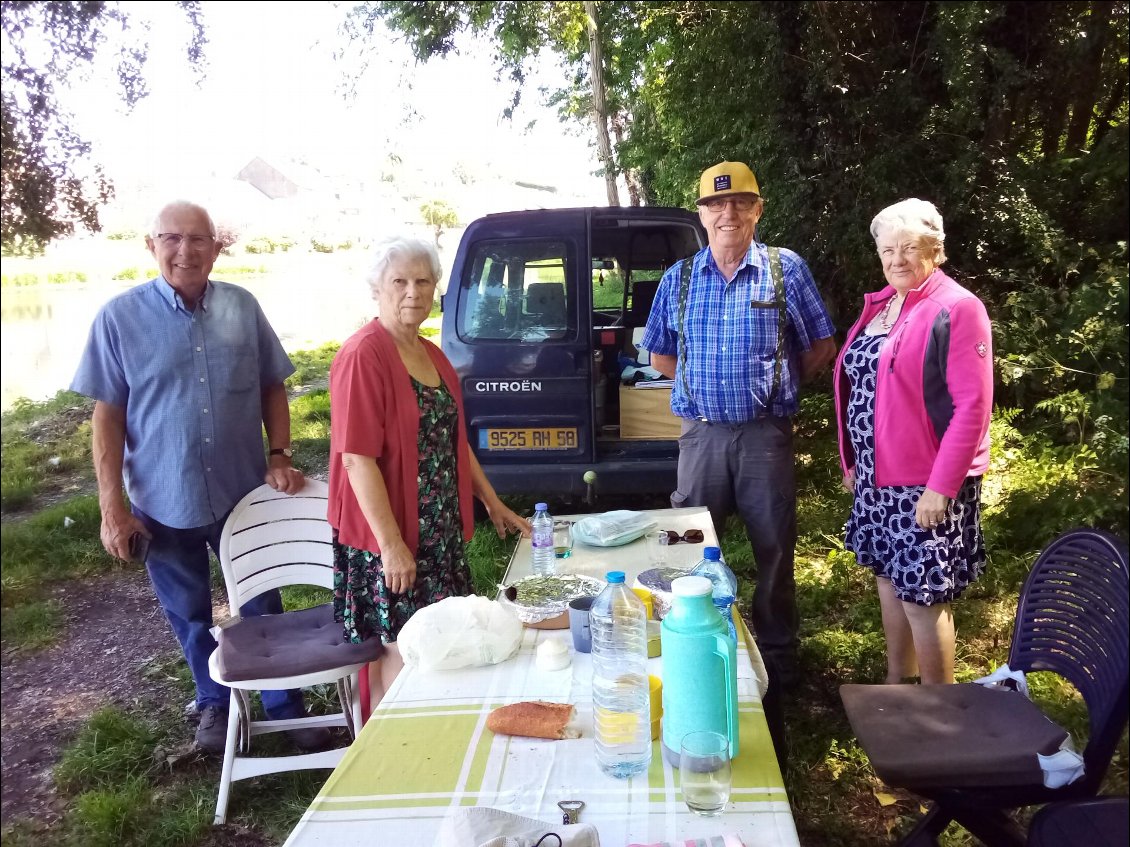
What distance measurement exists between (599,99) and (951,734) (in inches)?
179

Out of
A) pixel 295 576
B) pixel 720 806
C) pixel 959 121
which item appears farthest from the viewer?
pixel 295 576

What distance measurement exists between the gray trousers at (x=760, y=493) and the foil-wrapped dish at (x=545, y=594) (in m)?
0.93

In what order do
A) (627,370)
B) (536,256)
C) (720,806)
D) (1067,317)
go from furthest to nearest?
1. (627,370)
2. (536,256)
3. (1067,317)
4. (720,806)

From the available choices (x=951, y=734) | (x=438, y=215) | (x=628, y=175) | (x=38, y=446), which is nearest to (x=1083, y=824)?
(x=951, y=734)

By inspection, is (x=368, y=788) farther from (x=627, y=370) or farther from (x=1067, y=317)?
(x=627, y=370)

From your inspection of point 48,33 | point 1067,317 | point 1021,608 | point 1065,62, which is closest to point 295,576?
point 48,33

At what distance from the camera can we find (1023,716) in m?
1.75

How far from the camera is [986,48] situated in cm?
212

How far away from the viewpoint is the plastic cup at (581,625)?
163cm

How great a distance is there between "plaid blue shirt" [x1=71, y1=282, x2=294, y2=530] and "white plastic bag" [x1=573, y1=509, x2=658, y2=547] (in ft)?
3.47

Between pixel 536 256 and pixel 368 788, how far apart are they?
3.31 m

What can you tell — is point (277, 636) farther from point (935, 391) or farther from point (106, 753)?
point (935, 391)

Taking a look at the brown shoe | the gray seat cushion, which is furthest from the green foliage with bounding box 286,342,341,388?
the brown shoe

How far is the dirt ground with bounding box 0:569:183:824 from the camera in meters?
1.14
